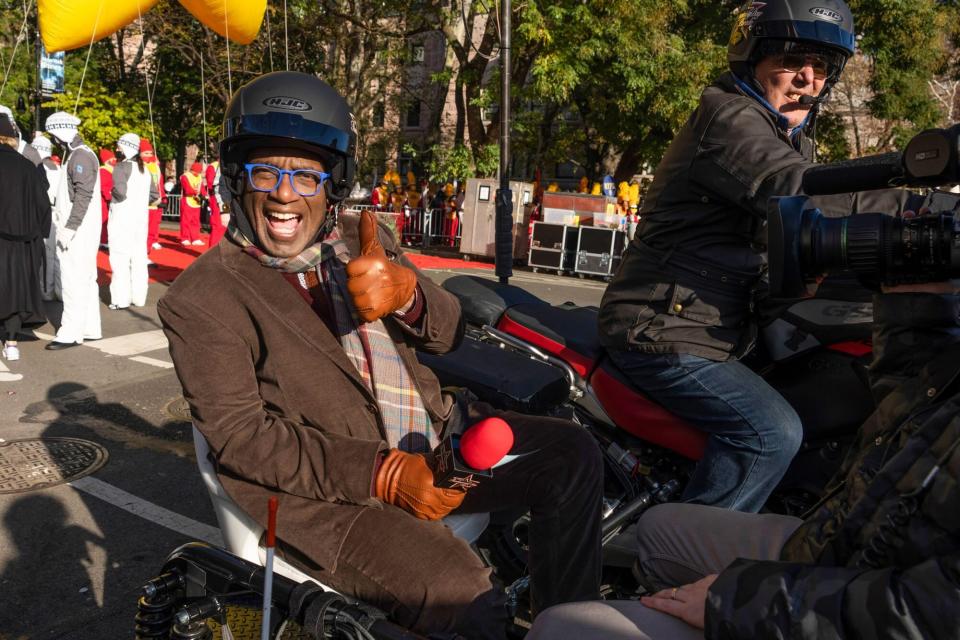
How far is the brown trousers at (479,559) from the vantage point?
1988 millimetres

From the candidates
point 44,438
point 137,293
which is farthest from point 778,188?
point 137,293

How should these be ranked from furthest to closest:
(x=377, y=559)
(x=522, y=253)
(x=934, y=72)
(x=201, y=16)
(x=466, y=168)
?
(x=934, y=72) → (x=466, y=168) → (x=522, y=253) → (x=201, y=16) → (x=377, y=559)

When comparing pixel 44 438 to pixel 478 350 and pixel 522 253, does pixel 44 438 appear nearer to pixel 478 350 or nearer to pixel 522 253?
pixel 478 350

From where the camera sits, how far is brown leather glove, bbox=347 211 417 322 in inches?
81.0

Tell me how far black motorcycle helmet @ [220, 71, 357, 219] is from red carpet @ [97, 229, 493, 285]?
1005 cm

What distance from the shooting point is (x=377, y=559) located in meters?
2.04

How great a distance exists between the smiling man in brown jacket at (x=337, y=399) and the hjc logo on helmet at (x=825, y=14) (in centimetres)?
141

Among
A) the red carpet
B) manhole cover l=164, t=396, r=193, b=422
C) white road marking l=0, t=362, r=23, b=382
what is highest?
manhole cover l=164, t=396, r=193, b=422

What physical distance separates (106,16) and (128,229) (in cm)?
271

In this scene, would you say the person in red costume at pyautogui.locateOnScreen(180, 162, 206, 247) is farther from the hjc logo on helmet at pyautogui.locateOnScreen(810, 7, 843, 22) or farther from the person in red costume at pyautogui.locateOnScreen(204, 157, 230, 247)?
the hjc logo on helmet at pyautogui.locateOnScreen(810, 7, 843, 22)

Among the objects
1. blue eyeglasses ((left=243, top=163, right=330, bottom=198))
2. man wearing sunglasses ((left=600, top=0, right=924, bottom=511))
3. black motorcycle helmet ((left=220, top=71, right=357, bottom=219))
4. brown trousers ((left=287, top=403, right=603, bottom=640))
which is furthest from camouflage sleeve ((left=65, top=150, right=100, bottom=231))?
man wearing sunglasses ((left=600, top=0, right=924, bottom=511))

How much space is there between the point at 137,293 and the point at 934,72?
25.0 metres

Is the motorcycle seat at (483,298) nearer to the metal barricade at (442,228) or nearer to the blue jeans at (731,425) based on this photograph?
the blue jeans at (731,425)

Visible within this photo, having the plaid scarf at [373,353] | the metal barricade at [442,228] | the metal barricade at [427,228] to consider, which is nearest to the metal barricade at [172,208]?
the metal barricade at [427,228]
